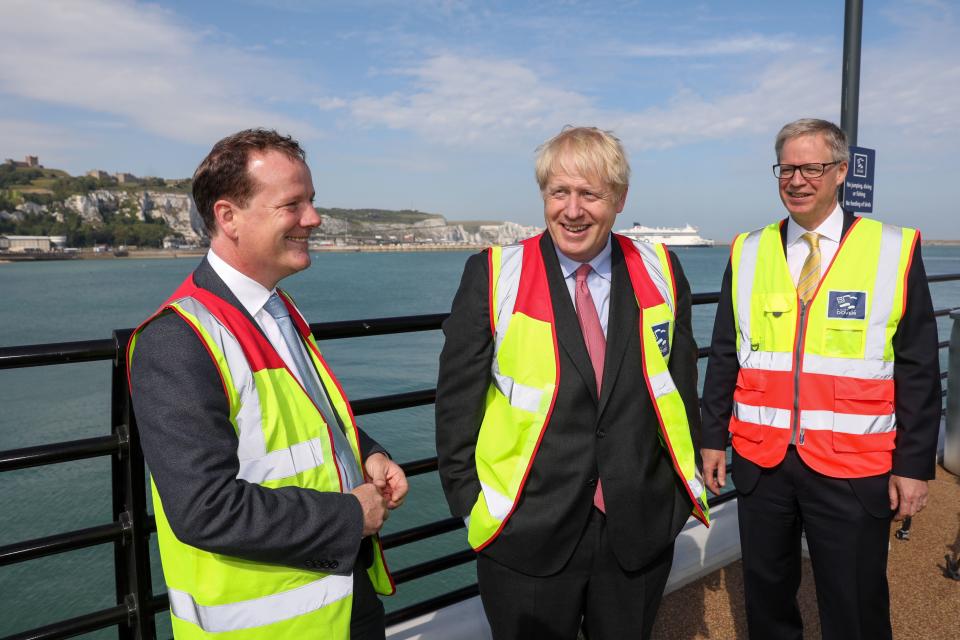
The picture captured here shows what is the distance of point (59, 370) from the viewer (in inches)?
739

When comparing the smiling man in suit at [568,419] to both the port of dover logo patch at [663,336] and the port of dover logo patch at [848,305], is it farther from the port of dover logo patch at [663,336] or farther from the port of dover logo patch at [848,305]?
the port of dover logo patch at [848,305]

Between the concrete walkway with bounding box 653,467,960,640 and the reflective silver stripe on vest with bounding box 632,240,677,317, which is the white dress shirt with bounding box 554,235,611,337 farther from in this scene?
the concrete walkway with bounding box 653,467,960,640

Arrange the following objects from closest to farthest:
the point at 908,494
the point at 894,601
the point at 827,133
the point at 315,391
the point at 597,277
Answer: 1. the point at 315,391
2. the point at 597,277
3. the point at 908,494
4. the point at 827,133
5. the point at 894,601

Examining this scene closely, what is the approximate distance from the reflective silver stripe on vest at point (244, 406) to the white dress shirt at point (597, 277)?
2.85 feet

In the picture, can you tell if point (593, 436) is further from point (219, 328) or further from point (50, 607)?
point (50, 607)

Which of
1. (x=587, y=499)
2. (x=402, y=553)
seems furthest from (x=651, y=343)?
(x=402, y=553)

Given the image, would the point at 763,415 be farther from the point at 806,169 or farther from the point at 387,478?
the point at 387,478

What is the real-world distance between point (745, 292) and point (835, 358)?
0.35m

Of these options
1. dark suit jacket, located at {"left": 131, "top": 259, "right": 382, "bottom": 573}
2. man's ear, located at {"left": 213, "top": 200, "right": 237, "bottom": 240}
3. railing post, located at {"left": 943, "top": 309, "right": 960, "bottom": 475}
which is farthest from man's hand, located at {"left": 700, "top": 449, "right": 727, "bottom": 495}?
railing post, located at {"left": 943, "top": 309, "right": 960, "bottom": 475}

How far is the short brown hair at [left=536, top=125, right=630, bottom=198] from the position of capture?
1622mm

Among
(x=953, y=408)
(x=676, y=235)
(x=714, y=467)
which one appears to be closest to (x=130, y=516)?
(x=714, y=467)

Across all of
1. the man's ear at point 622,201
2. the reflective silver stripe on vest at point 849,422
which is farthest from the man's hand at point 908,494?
the man's ear at point 622,201

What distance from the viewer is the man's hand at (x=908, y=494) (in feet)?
6.49

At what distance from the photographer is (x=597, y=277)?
1.77 metres
